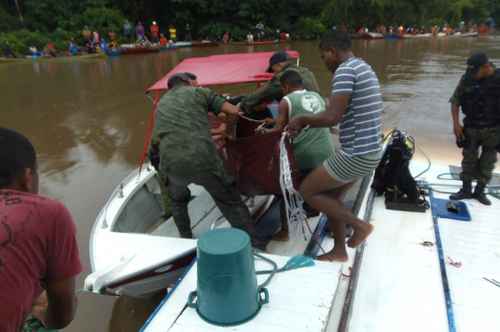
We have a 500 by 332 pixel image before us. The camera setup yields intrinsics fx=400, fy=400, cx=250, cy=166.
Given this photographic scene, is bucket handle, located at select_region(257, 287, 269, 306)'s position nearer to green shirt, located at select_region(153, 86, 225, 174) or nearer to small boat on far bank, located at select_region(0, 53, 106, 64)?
green shirt, located at select_region(153, 86, 225, 174)

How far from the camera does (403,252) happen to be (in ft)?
10.6

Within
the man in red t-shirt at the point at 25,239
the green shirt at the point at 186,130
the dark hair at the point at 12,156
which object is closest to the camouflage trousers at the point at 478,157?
the green shirt at the point at 186,130

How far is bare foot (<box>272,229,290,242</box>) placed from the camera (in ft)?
11.6

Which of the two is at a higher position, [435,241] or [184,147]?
[184,147]

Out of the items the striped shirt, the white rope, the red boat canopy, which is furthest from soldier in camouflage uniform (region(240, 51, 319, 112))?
the striped shirt

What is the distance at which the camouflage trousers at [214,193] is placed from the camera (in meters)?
3.07

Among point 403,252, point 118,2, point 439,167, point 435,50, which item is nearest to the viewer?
point 403,252

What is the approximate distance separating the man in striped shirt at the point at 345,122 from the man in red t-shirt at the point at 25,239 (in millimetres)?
1637

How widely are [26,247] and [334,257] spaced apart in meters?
2.08

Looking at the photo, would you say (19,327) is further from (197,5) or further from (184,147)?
(197,5)

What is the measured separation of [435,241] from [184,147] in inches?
87.2

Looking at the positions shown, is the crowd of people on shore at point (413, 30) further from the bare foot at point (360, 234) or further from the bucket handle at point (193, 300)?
the bucket handle at point (193, 300)

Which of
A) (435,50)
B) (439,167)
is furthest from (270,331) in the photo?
(435,50)

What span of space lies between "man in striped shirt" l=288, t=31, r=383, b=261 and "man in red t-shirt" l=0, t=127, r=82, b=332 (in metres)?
1.64
